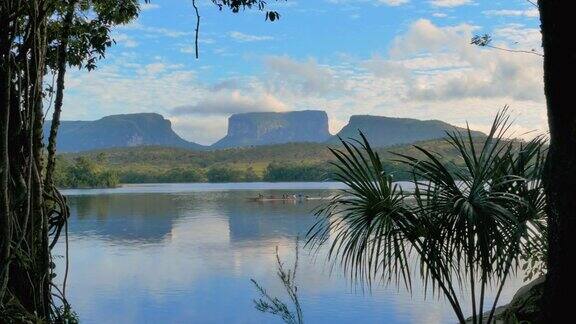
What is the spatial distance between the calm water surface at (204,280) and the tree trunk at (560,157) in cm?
957

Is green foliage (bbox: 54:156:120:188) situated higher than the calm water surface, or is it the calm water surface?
green foliage (bbox: 54:156:120:188)

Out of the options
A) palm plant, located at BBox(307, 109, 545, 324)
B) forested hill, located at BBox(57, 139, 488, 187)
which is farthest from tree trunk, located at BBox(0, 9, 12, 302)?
forested hill, located at BBox(57, 139, 488, 187)

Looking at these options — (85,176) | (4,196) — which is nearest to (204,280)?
(4,196)

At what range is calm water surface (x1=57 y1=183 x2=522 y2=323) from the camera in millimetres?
13523

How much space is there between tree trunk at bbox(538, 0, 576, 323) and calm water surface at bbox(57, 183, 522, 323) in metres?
9.57

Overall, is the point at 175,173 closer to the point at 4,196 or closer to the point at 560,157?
the point at 4,196

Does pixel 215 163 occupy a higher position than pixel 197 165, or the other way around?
pixel 215 163

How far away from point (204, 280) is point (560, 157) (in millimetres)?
15664

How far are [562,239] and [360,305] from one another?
1207 centimetres

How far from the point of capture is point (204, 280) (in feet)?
56.9

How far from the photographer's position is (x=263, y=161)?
347 feet

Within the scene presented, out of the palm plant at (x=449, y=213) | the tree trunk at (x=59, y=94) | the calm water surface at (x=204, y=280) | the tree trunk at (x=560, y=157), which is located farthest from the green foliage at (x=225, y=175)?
the tree trunk at (x=560, y=157)

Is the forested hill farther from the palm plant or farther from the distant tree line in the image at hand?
the palm plant

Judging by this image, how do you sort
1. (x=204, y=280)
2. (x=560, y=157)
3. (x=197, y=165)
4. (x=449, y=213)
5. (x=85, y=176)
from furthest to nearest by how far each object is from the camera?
(x=197, y=165) < (x=85, y=176) < (x=204, y=280) < (x=449, y=213) < (x=560, y=157)
